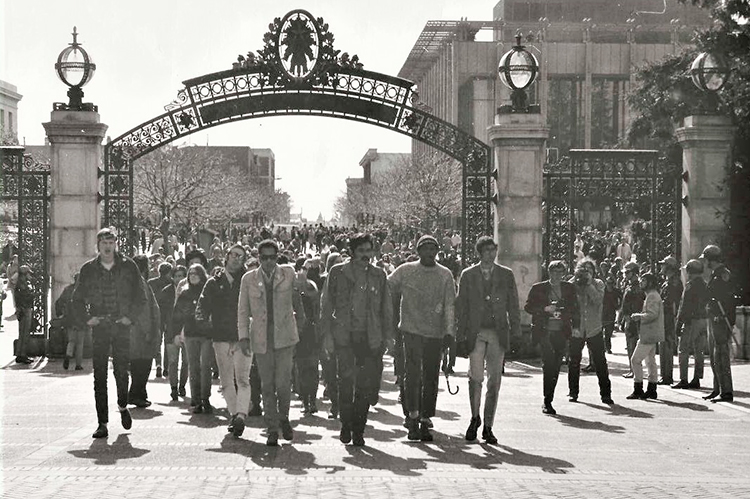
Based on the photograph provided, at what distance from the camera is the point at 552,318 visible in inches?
507

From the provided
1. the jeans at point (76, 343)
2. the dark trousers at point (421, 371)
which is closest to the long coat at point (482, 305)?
the dark trousers at point (421, 371)

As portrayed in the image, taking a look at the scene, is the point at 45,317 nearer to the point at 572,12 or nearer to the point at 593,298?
the point at 593,298

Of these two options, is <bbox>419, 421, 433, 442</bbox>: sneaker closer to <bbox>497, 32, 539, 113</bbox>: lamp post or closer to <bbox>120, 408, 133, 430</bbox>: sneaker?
<bbox>120, 408, 133, 430</bbox>: sneaker

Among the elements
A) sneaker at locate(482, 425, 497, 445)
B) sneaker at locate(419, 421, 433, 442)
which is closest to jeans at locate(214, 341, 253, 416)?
sneaker at locate(419, 421, 433, 442)

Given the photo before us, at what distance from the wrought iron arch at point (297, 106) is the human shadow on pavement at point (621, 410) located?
21.3 feet

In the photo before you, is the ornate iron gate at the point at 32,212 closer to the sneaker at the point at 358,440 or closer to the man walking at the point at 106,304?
the man walking at the point at 106,304

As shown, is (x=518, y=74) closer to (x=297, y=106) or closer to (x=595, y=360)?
(x=297, y=106)

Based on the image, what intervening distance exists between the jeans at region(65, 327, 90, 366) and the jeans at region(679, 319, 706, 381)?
313 inches

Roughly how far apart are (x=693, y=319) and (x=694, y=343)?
34 centimetres

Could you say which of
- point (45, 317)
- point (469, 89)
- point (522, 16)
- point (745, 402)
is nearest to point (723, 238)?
point (745, 402)

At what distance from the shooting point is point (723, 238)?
1928 centimetres

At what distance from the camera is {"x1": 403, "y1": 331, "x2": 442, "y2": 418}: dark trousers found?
34.5 feet

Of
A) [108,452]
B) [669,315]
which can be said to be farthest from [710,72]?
[108,452]

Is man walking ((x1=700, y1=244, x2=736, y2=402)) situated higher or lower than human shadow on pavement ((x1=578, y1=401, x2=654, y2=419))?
higher
